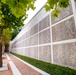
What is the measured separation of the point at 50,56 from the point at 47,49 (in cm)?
62

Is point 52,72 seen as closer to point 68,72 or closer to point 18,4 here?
point 68,72

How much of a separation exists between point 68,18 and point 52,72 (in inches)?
91.5

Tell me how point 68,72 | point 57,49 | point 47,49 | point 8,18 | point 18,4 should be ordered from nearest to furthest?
point 18,4, point 68,72, point 57,49, point 47,49, point 8,18

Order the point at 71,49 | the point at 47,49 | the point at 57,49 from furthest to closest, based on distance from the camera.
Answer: the point at 47,49 → the point at 57,49 → the point at 71,49

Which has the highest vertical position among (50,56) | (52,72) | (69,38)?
(69,38)

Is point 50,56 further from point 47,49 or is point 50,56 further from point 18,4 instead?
point 18,4

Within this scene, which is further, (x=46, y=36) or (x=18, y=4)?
(x=46, y=36)

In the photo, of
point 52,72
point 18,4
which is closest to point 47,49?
point 52,72

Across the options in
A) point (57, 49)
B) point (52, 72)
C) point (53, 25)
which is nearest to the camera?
point (52, 72)

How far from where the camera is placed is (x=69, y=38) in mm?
5094

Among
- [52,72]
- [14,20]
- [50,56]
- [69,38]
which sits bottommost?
[52,72]

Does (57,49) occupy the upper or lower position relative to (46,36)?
lower

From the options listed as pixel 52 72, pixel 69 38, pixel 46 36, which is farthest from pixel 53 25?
pixel 52 72

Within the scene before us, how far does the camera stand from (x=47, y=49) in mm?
7559
